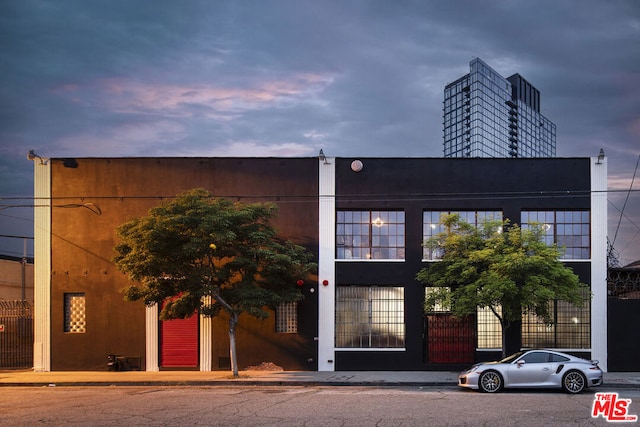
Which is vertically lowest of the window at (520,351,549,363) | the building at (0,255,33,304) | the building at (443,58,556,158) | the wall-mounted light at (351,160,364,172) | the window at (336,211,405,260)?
the window at (520,351,549,363)

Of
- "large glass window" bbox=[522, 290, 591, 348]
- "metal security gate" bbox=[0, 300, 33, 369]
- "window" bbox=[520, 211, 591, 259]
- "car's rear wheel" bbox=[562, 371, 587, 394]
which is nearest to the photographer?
"car's rear wheel" bbox=[562, 371, 587, 394]

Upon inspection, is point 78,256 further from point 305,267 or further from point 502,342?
point 502,342

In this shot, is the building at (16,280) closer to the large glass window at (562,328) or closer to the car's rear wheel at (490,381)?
the car's rear wheel at (490,381)

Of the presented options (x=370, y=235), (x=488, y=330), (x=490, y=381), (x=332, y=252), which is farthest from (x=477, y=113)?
(x=490, y=381)

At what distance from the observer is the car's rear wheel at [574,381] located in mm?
18922

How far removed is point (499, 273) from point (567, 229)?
190 inches

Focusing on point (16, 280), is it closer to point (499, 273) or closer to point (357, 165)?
point (357, 165)

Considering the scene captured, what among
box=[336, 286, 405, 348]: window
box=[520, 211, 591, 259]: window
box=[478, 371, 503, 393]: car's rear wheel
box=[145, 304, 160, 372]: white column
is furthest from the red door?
box=[520, 211, 591, 259]: window

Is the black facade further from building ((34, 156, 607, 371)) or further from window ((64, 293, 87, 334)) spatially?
window ((64, 293, 87, 334))

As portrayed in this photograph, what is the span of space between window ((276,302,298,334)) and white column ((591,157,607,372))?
440 inches

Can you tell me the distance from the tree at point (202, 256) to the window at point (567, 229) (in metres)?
9.19

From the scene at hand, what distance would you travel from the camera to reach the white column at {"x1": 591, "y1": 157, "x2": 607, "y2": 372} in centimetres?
2506

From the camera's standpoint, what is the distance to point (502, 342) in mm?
23875

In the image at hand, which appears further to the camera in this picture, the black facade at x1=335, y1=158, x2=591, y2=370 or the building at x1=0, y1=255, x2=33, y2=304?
the building at x1=0, y1=255, x2=33, y2=304
